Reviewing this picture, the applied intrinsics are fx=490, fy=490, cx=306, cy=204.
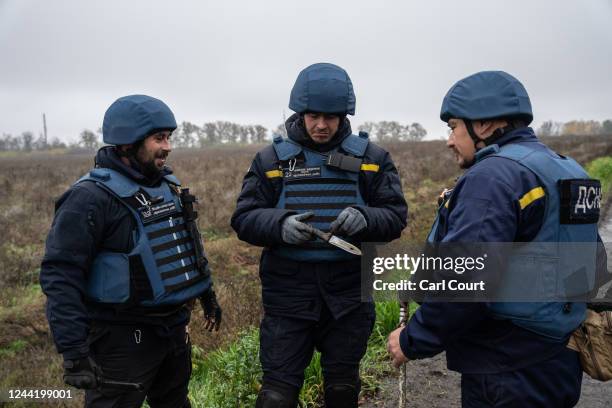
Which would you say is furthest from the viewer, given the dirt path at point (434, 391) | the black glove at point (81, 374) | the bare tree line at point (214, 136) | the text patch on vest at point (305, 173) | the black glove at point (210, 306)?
the bare tree line at point (214, 136)

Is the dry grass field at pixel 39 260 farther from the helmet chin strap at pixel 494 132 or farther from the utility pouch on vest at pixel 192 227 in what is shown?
the helmet chin strap at pixel 494 132

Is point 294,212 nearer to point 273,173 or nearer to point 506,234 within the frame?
point 273,173

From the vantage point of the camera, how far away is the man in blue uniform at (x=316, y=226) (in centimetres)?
286

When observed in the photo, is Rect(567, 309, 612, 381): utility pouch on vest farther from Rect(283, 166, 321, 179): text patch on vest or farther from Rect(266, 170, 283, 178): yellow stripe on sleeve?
Rect(266, 170, 283, 178): yellow stripe on sleeve

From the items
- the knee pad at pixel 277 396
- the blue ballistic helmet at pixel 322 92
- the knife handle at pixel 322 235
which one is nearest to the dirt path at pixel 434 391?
the knee pad at pixel 277 396

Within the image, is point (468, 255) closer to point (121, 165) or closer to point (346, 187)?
→ point (346, 187)

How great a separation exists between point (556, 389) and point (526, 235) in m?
0.69

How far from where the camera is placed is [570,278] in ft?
6.73

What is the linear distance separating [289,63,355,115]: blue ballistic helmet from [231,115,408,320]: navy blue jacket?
18 cm

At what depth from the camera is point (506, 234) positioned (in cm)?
191

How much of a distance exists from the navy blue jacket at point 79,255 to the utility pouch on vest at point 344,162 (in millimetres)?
1203

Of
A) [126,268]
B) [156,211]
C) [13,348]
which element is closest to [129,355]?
[126,268]

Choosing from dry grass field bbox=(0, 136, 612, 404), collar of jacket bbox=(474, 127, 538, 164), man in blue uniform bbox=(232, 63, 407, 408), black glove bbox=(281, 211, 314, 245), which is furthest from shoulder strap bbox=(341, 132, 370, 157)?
dry grass field bbox=(0, 136, 612, 404)

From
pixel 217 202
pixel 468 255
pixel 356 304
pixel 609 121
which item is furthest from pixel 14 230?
pixel 609 121
